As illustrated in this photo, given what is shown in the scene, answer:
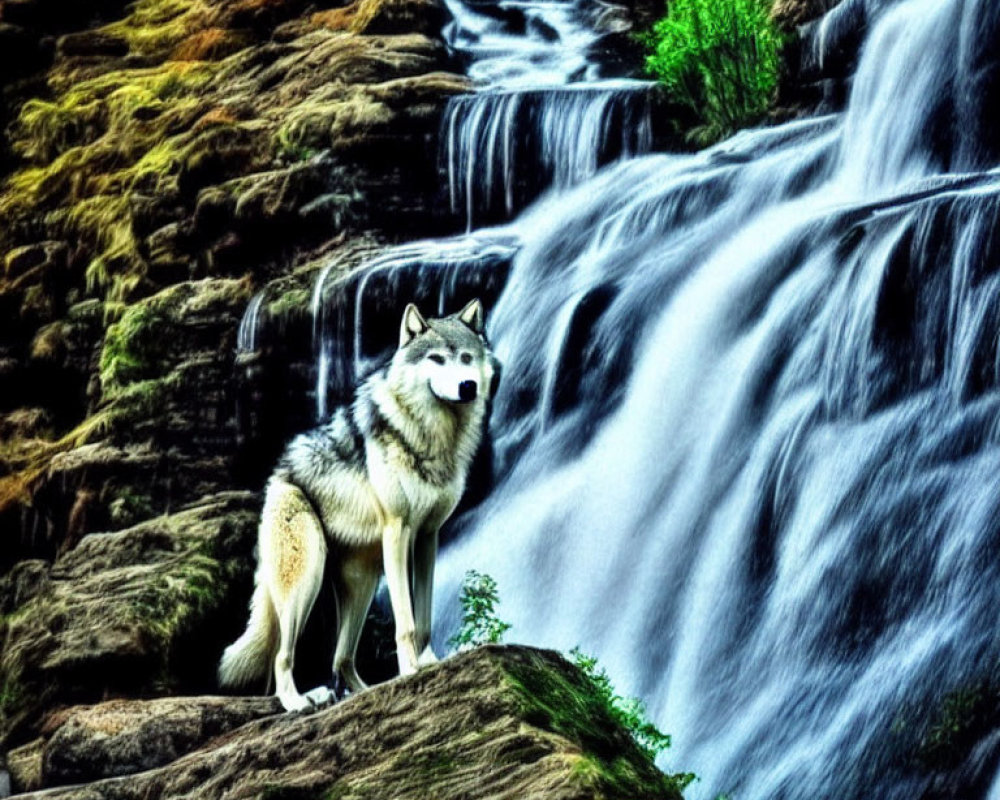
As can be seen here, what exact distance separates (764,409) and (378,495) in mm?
2273

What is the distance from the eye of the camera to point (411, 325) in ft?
24.2

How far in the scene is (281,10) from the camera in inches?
544

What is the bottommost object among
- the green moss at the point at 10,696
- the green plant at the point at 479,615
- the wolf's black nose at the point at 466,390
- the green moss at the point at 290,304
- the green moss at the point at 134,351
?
the green moss at the point at 10,696

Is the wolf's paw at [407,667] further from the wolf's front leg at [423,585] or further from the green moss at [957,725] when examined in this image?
the green moss at [957,725]

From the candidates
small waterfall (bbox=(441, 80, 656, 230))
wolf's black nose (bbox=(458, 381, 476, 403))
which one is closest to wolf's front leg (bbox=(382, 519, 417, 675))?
wolf's black nose (bbox=(458, 381, 476, 403))

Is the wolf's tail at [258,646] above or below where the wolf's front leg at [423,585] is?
below

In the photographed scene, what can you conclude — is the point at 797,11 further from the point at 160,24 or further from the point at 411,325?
the point at 160,24

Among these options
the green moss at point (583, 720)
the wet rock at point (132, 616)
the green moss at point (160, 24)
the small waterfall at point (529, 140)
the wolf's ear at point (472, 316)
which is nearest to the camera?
the green moss at point (583, 720)

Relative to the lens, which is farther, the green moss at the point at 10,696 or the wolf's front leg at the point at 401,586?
the green moss at the point at 10,696

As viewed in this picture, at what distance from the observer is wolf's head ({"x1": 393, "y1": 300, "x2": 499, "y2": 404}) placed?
23.4 ft

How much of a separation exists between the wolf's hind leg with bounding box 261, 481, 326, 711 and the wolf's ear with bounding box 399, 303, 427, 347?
0.76 metres

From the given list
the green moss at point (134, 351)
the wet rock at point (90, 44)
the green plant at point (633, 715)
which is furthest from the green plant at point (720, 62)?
the wet rock at point (90, 44)

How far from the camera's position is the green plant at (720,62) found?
11320 mm

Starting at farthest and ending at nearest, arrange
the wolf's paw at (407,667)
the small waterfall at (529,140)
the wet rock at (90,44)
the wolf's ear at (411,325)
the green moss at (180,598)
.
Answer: the wet rock at (90,44) < the small waterfall at (529,140) < the green moss at (180,598) < the wolf's ear at (411,325) < the wolf's paw at (407,667)
